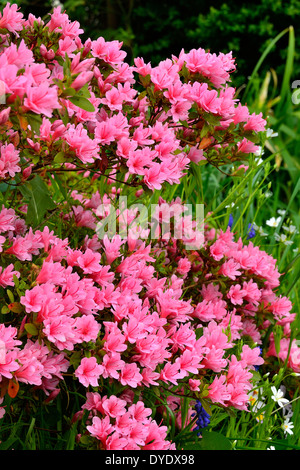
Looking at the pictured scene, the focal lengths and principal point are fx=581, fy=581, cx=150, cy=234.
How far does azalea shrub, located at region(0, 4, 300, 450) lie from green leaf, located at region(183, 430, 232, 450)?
0.13 ft

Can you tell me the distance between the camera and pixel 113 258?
1807mm

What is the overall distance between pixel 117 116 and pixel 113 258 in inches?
17.0

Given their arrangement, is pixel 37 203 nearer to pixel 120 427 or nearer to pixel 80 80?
pixel 80 80

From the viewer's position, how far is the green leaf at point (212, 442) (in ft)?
5.74

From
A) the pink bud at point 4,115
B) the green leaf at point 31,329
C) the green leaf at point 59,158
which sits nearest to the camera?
the pink bud at point 4,115

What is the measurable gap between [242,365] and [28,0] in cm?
659

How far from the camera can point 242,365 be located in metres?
1.93

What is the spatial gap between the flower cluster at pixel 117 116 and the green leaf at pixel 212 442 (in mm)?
771

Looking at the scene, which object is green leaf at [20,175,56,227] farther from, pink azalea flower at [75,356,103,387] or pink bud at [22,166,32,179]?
pink azalea flower at [75,356,103,387]

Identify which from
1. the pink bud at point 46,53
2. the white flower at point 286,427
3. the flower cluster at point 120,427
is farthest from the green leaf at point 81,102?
Result: the white flower at point 286,427

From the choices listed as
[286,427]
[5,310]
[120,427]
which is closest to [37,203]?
[5,310]

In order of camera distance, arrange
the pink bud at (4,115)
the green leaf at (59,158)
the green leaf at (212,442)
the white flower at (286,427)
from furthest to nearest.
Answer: the white flower at (286,427), the green leaf at (212,442), the green leaf at (59,158), the pink bud at (4,115)

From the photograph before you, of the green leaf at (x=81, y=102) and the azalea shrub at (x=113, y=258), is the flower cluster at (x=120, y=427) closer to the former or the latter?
the azalea shrub at (x=113, y=258)

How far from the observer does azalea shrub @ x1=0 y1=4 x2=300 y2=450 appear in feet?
4.92
